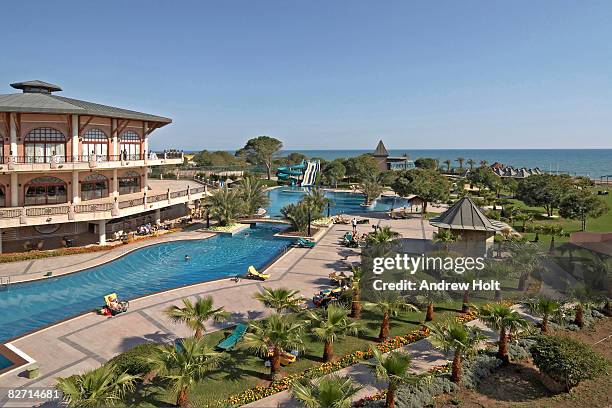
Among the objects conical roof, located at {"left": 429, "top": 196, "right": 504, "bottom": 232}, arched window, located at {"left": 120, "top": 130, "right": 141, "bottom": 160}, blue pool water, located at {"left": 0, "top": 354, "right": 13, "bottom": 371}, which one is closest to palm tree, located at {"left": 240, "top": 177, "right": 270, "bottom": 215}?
arched window, located at {"left": 120, "top": 130, "right": 141, "bottom": 160}

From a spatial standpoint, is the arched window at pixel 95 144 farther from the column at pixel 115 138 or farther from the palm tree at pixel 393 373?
the palm tree at pixel 393 373

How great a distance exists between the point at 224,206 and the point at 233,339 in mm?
23498

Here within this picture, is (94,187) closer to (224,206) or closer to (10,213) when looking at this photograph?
(10,213)

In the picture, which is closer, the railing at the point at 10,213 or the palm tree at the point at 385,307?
the palm tree at the point at 385,307

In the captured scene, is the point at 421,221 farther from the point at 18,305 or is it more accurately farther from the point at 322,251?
the point at 18,305

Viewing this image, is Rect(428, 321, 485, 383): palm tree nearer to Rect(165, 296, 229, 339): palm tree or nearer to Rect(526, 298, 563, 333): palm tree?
Rect(526, 298, 563, 333): palm tree

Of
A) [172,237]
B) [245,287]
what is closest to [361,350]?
[245,287]

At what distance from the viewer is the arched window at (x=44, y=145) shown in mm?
30219

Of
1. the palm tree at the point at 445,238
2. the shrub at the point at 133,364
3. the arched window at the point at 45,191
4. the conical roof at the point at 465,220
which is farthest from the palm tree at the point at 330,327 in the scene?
the arched window at the point at 45,191

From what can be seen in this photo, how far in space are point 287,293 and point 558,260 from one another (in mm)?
15996

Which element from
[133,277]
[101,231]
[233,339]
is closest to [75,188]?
[101,231]

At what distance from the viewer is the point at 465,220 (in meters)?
27.2

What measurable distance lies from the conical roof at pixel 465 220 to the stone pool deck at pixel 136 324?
21.9ft

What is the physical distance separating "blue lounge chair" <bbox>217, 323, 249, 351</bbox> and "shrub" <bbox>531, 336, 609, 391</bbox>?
1040 centimetres
